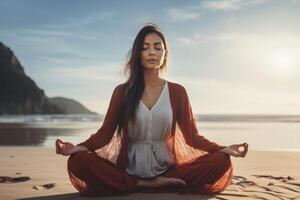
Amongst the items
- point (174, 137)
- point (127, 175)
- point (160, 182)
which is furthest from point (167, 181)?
point (174, 137)

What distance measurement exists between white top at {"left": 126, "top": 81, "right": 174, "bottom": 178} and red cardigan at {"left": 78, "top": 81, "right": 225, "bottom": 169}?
83 mm

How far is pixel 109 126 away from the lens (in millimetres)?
4340

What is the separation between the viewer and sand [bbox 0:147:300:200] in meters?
4.15

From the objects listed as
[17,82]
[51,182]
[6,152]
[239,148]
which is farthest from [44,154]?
[17,82]

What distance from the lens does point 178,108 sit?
4457 millimetres

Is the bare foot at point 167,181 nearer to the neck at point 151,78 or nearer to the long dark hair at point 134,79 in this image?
the long dark hair at point 134,79

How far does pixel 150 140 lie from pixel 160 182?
0.39 metres

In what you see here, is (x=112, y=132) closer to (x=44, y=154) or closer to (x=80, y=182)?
(x=80, y=182)

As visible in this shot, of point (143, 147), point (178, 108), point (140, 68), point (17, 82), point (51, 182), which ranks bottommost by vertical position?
point (51, 182)

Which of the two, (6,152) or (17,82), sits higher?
(17,82)

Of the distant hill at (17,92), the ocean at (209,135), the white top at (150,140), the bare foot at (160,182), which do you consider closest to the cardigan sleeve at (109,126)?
the white top at (150,140)

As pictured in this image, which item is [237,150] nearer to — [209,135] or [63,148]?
[63,148]

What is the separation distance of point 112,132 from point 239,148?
116cm

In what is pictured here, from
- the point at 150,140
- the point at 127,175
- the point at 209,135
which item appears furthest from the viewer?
the point at 209,135
